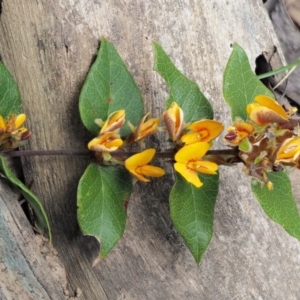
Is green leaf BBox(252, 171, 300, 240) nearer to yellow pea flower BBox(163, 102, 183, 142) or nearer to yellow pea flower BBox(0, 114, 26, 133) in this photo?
yellow pea flower BBox(163, 102, 183, 142)

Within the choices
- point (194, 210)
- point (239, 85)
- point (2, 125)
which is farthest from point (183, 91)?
point (2, 125)

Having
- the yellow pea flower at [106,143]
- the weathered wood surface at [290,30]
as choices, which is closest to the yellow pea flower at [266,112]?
the yellow pea flower at [106,143]

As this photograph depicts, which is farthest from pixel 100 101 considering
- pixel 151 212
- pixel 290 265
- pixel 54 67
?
pixel 290 265

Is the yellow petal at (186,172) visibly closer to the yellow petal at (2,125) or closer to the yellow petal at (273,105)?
the yellow petal at (273,105)

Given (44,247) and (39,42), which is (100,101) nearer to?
(39,42)

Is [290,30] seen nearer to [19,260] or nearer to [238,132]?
[238,132]
